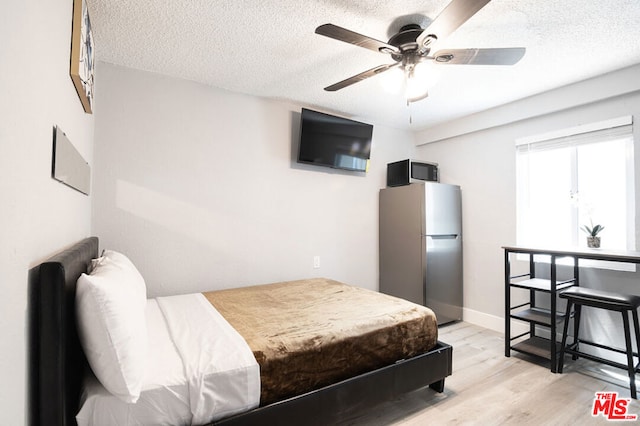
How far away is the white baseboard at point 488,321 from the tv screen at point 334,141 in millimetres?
2127

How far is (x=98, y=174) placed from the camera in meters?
2.33

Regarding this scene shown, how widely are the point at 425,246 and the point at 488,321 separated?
1.12m

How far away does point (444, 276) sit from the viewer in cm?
339

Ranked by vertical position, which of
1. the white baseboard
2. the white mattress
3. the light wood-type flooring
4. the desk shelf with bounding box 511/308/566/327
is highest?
the white mattress

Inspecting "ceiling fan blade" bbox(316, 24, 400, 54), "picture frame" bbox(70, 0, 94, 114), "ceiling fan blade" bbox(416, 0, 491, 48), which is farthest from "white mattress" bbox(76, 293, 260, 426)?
"ceiling fan blade" bbox(416, 0, 491, 48)

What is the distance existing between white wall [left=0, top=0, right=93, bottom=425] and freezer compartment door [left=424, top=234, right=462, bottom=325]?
3084 millimetres

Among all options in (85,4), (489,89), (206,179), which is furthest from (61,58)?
(489,89)

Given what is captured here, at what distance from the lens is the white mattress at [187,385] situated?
110cm

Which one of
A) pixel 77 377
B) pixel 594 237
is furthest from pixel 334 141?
pixel 77 377

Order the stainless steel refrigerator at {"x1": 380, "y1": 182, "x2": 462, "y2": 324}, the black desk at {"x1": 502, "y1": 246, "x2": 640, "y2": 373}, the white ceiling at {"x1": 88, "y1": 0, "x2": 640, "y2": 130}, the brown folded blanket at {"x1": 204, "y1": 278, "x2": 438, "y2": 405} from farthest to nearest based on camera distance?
the stainless steel refrigerator at {"x1": 380, "y1": 182, "x2": 462, "y2": 324} → the black desk at {"x1": 502, "y1": 246, "x2": 640, "y2": 373} → the white ceiling at {"x1": 88, "y1": 0, "x2": 640, "y2": 130} → the brown folded blanket at {"x1": 204, "y1": 278, "x2": 438, "y2": 405}

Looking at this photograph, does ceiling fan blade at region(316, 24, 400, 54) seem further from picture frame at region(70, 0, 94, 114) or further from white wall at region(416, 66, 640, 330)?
white wall at region(416, 66, 640, 330)

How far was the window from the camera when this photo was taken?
2.52 meters

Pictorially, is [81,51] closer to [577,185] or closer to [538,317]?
[538,317]

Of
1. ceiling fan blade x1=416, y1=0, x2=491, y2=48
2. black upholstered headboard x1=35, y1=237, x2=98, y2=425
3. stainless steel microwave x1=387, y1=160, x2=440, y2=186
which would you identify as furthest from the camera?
stainless steel microwave x1=387, y1=160, x2=440, y2=186
